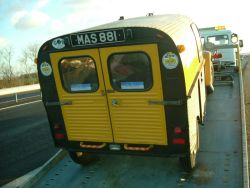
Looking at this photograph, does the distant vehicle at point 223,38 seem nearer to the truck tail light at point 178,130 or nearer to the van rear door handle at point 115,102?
the truck tail light at point 178,130

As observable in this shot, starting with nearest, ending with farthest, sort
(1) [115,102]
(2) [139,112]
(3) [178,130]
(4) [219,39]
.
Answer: (3) [178,130] < (2) [139,112] < (1) [115,102] < (4) [219,39]

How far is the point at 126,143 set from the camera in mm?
5555

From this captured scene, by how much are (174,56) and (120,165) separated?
250 cm

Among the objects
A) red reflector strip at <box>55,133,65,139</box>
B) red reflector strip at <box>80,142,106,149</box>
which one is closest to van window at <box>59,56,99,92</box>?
red reflector strip at <box>55,133,65,139</box>

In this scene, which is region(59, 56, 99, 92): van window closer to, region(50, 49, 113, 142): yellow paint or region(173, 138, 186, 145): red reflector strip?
region(50, 49, 113, 142): yellow paint

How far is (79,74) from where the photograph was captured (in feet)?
18.7

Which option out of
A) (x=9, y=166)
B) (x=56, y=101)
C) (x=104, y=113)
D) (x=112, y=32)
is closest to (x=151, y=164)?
(x=104, y=113)

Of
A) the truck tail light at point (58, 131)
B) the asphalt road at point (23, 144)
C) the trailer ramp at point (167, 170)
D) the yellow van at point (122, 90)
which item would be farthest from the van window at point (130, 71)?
the asphalt road at point (23, 144)

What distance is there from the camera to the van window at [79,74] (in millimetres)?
5480

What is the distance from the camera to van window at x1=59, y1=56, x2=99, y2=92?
5480 mm

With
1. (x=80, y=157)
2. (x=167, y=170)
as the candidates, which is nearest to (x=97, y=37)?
(x=80, y=157)

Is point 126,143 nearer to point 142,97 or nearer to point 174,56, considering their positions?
point 142,97

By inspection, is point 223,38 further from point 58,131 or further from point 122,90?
point 58,131

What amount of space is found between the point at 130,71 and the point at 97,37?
2.54 ft
